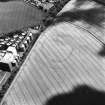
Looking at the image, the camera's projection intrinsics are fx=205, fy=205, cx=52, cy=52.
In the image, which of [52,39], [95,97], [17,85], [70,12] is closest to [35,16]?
[70,12]

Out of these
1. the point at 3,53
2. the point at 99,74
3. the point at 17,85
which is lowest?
the point at 3,53

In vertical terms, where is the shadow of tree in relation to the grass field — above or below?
above

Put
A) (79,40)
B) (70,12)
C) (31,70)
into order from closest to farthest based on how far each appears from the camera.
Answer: (31,70) < (79,40) < (70,12)

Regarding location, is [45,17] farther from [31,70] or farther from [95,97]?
[95,97]

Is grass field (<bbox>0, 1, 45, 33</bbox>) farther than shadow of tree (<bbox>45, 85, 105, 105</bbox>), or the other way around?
grass field (<bbox>0, 1, 45, 33</bbox>)

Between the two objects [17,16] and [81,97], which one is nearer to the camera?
[81,97]
